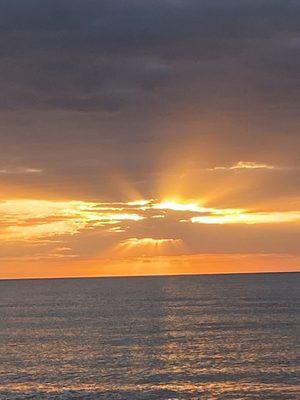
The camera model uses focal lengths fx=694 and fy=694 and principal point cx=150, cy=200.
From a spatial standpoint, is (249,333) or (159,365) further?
(249,333)

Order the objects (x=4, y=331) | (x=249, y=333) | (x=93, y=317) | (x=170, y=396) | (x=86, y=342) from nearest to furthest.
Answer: (x=170, y=396) < (x=86, y=342) < (x=249, y=333) < (x=4, y=331) < (x=93, y=317)

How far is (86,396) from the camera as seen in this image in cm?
5891

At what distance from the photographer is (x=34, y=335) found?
110 m

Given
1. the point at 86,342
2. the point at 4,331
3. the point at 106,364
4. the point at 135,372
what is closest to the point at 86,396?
the point at 135,372

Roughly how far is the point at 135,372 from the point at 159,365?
17.7 ft

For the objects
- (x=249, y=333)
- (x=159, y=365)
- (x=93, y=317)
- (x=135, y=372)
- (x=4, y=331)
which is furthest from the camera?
(x=93, y=317)

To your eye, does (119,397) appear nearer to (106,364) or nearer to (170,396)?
(170,396)

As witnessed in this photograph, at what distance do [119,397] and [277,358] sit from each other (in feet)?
82.9

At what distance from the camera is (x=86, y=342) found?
96938 mm

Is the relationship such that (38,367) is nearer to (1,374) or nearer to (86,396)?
(1,374)

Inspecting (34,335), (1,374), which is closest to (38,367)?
(1,374)

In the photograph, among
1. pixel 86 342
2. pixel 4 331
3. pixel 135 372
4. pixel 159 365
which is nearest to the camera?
pixel 135 372

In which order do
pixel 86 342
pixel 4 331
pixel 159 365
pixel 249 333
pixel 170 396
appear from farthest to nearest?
pixel 4 331 < pixel 249 333 < pixel 86 342 < pixel 159 365 < pixel 170 396

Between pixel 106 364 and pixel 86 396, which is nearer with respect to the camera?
pixel 86 396
